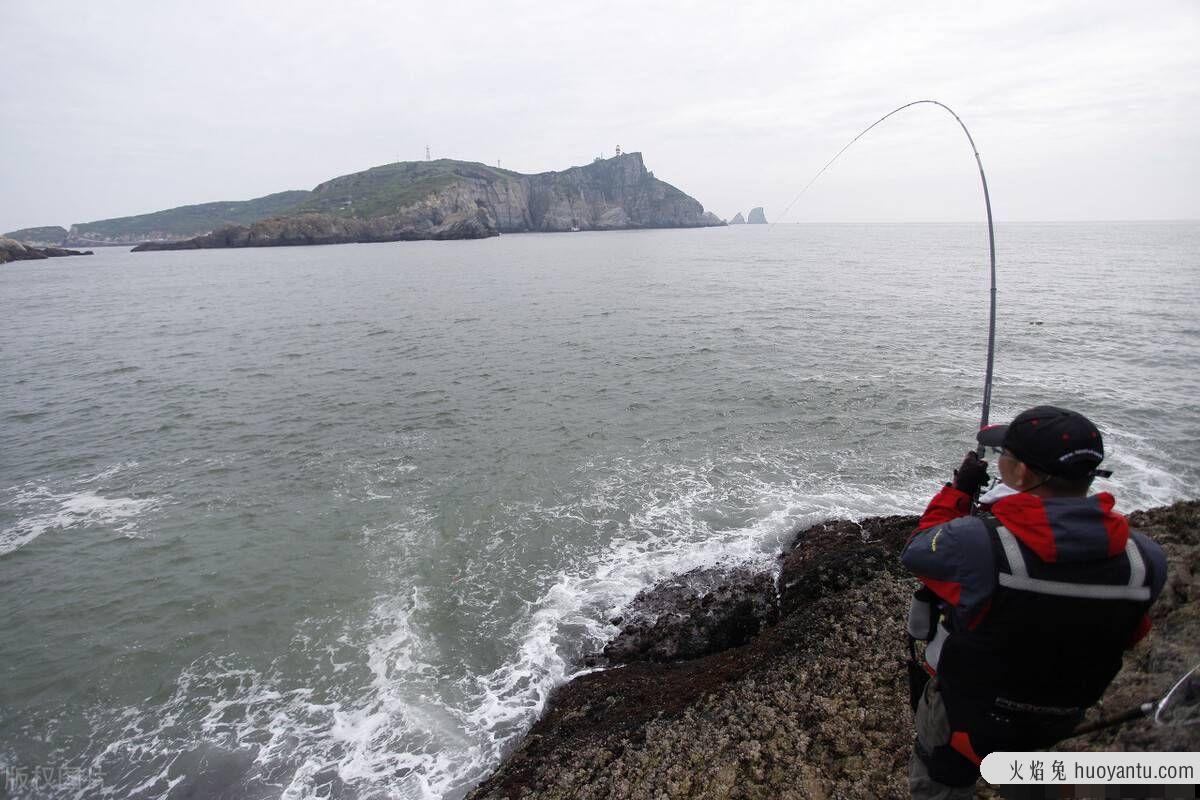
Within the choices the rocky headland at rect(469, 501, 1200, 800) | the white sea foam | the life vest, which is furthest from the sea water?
the life vest

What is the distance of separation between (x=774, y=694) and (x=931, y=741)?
3.67 m

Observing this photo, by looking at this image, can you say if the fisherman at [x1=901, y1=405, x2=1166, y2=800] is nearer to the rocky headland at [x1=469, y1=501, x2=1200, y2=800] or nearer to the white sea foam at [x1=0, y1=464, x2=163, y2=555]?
the rocky headland at [x1=469, y1=501, x2=1200, y2=800]

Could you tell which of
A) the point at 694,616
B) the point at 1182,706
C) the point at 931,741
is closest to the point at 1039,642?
the point at 931,741

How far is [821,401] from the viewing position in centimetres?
2080

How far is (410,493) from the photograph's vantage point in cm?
1462

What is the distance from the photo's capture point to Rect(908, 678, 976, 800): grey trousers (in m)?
3.46

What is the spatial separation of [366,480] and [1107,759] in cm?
1556

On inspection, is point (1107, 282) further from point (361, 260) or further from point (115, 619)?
point (361, 260)

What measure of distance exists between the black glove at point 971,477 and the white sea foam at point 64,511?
54.5 feet

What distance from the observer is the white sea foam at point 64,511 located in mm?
13078

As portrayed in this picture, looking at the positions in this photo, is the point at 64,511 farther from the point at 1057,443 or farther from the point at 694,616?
the point at 1057,443

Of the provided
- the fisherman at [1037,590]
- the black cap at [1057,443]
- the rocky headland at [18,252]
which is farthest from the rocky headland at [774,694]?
the rocky headland at [18,252]

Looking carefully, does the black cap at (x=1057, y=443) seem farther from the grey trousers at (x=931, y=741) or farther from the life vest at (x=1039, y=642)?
the grey trousers at (x=931, y=741)

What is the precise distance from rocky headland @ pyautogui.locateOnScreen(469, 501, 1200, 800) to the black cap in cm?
239
